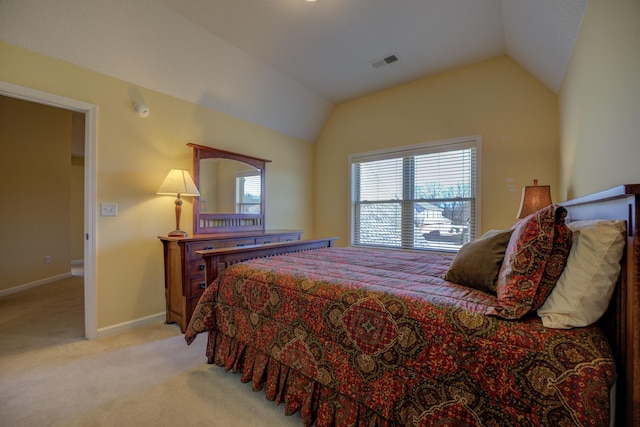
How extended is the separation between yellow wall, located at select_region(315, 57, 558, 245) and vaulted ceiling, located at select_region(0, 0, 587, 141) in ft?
0.58

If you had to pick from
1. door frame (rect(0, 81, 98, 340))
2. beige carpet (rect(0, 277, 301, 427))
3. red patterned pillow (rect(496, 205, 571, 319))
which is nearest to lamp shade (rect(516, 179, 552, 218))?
red patterned pillow (rect(496, 205, 571, 319))

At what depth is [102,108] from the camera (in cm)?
249

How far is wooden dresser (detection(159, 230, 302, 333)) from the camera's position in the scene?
259cm

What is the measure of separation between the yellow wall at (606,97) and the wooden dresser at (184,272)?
2993mm

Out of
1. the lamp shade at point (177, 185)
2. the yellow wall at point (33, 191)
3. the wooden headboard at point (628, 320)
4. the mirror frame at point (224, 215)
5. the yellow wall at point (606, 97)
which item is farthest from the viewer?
the yellow wall at point (33, 191)

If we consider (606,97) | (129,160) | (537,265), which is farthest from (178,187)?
(606,97)

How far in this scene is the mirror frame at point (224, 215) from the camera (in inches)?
123

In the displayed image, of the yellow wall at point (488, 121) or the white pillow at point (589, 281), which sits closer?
the white pillow at point (589, 281)

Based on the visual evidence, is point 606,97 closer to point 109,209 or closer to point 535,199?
point 535,199

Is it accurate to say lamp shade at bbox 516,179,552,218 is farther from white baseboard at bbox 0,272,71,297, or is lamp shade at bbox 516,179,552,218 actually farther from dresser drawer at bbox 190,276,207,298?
white baseboard at bbox 0,272,71,297

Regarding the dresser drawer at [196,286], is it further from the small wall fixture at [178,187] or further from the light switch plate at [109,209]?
the light switch plate at [109,209]

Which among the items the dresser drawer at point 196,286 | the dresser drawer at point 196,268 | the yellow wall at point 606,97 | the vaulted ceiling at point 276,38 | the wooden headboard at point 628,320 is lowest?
the dresser drawer at point 196,286

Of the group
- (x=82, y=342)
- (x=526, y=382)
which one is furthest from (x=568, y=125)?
(x=82, y=342)

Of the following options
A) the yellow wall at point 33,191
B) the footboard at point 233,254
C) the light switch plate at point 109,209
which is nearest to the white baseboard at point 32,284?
the yellow wall at point 33,191
